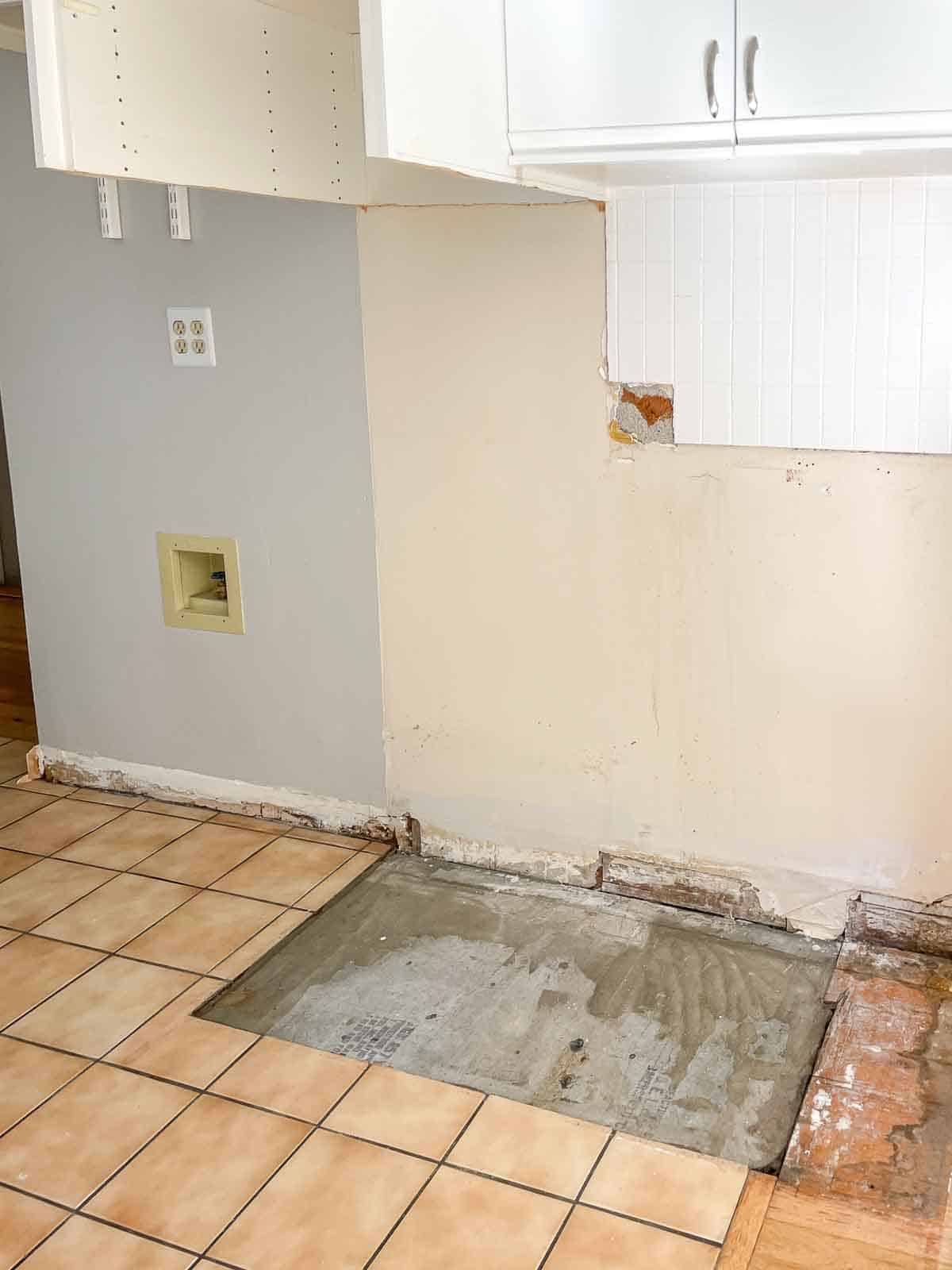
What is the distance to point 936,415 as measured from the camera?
8.22 ft

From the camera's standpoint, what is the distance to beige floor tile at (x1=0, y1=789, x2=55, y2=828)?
3617 mm

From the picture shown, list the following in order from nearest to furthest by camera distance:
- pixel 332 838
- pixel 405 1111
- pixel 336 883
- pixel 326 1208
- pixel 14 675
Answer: pixel 326 1208 < pixel 405 1111 < pixel 336 883 < pixel 332 838 < pixel 14 675

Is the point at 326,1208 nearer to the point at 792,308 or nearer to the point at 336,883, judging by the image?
the point at 336,883

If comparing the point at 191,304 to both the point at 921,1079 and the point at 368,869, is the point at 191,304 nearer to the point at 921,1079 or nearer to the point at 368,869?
the point at 368,869

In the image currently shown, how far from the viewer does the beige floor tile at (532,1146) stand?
7.00ft

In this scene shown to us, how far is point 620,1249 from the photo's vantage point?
1.97 meters

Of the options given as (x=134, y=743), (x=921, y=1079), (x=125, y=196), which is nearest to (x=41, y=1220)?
(x=921, y=1079)

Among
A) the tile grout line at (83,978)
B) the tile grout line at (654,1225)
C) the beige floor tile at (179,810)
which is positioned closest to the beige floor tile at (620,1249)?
the tile grout line at (654,1225)

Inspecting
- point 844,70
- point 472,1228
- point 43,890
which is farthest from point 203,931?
point 844,70

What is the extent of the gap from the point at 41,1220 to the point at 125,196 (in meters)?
2.39

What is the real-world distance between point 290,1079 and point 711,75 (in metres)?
1.87

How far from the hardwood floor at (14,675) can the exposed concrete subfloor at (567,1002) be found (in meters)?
1.74

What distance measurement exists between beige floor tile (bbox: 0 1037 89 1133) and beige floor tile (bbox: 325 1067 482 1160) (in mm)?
543

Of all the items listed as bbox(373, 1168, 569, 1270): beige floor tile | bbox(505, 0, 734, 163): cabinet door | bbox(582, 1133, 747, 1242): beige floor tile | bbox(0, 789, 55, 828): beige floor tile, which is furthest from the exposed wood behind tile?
bbox(0, 789, 55, 828): beige floor tile
